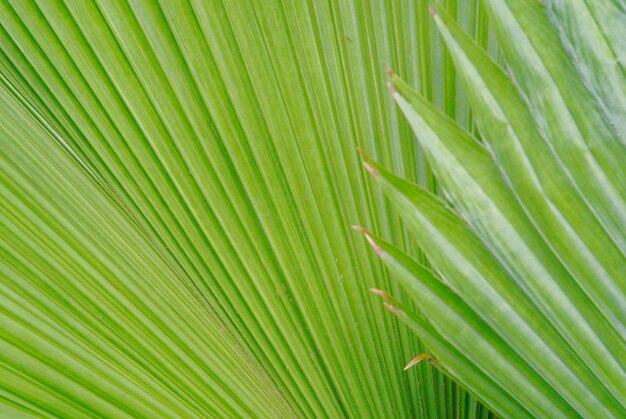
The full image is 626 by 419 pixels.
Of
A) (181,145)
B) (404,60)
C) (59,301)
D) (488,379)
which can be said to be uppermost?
(404,60)

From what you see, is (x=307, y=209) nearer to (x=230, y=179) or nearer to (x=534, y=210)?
(x=230, y=179)

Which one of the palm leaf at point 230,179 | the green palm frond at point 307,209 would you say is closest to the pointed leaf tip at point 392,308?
the green palm frond at point 307,209

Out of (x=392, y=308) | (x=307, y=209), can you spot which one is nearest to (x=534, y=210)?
(x=392, y=308)

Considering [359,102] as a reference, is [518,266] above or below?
below

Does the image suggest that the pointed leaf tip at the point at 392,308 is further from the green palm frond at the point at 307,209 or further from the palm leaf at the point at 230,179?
the palm leaf at the point at 230,179

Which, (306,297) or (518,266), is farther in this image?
(306,297)

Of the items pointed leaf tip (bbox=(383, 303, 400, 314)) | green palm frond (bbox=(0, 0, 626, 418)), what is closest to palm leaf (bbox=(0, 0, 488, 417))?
green palm frond (bbox=(0, 0, 626, 418))

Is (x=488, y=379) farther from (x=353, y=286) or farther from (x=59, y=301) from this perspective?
(x=59, y=301)

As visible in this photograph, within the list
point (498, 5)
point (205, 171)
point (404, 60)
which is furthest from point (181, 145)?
point (498, 5)

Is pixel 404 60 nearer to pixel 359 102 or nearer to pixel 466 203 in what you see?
pixel 359 102
